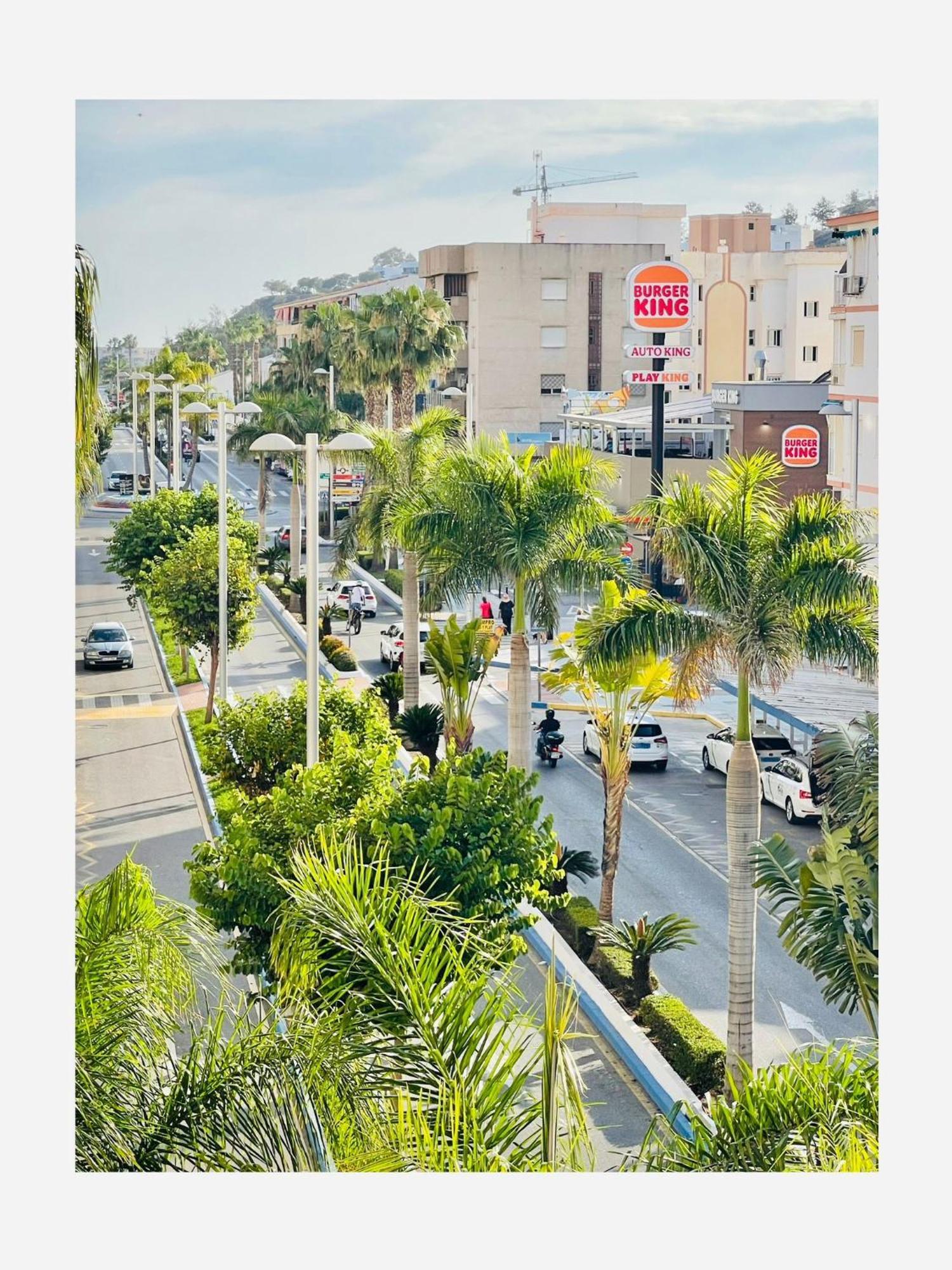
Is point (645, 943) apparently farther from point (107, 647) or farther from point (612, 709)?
point (107, 647)

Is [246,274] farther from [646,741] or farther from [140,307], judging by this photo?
[646,741]

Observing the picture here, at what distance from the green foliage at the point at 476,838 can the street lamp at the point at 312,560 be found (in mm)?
1895

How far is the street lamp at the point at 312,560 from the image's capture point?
1680 centimetres

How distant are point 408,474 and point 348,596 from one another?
12785mm

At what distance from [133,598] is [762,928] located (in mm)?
19976

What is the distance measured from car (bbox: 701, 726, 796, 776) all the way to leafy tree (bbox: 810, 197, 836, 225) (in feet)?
39.0

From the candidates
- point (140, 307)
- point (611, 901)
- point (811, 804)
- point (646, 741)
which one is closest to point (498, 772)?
point (611, 901)

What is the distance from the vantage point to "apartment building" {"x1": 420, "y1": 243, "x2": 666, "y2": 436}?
50000 mm

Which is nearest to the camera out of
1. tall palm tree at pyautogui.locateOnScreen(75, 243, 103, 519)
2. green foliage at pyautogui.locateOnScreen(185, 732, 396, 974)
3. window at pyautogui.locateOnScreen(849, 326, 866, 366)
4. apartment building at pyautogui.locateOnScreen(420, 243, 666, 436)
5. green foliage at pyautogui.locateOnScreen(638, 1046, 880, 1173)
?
green foliage at pyautogui.locateOnScreen(638, 1046, 880, 1173)

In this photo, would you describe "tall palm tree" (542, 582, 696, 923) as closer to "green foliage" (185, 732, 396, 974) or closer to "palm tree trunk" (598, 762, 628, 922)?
"palm tree trunk" (598, 762, 628, 922)

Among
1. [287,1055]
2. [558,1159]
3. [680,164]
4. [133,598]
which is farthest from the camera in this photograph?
[133,598]

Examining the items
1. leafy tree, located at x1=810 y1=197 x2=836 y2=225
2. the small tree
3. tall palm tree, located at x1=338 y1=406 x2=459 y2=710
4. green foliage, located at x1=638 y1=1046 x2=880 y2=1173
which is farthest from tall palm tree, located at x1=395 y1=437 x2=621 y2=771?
leafy tree, located at x1=810 y1=197 x2=836 y2=225

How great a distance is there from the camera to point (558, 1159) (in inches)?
436

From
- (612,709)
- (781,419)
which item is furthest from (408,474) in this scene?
(781,419)
